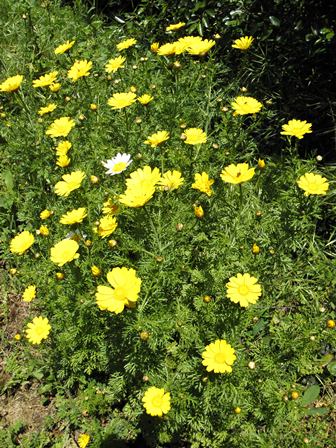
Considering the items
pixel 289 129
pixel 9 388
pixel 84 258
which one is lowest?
pixel 9 388

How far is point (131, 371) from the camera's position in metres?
2.14

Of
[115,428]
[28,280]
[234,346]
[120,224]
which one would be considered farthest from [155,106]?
[115,428]

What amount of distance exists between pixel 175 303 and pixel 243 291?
0.43 metres

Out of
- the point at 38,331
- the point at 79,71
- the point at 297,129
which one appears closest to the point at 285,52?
the point at 297,129

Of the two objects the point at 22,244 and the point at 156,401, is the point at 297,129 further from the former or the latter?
the point at 22,244

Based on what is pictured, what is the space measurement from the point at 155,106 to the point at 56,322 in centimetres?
151

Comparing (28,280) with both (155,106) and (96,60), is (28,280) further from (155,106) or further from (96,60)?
(96,60)

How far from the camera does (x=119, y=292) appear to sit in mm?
1922

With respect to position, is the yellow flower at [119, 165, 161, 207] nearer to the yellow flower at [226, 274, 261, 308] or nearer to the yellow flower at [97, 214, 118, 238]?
the yellow flower at [97, 214, 118, 238]

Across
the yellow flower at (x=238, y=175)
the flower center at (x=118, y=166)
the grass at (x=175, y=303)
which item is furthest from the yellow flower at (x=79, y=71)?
the yellow flower at (x=238, y=175)

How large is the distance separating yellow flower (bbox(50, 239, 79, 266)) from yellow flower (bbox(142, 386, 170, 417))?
70 centimetres

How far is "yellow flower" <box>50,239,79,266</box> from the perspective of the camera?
216 centimetres

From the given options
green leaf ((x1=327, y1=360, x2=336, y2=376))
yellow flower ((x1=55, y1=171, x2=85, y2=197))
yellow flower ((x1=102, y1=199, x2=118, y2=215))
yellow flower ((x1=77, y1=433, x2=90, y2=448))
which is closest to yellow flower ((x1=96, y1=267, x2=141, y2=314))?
yellow flower ((x1=102, y1=199, x2=118, y2=215))

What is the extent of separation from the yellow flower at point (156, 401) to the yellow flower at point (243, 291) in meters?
0.50
